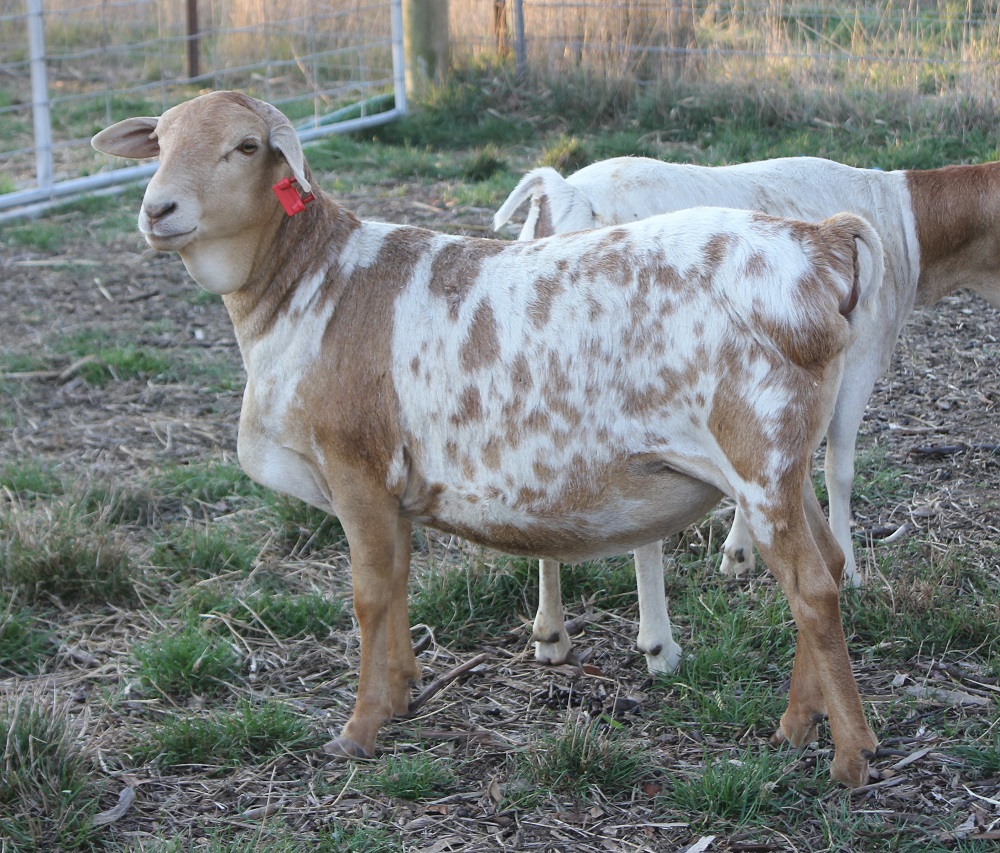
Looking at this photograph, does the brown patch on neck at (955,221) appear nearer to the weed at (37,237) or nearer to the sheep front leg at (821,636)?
the sheep front leg at (821,636)

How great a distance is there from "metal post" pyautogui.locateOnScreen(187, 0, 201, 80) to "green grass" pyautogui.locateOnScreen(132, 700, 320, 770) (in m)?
9.59

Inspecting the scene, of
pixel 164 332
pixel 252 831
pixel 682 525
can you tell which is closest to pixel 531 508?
pixel 682 525

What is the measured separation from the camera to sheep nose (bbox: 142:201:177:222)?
3.29m

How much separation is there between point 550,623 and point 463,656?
0.35 m

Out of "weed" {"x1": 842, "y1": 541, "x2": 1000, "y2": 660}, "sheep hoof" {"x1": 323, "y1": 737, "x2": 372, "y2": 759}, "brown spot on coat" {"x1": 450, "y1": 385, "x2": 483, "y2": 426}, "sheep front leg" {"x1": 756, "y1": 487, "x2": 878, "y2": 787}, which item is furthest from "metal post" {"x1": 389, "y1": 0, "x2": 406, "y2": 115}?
"sheep front leg" {"x1": 756, "y1": 487, "x2": 878, "y2": 787}

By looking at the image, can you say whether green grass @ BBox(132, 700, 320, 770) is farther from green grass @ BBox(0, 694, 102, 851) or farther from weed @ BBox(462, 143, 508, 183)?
weed @ BBox(462, 143, 508, 183)

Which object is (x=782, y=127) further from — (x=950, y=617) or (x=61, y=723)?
(x=61, y=723)

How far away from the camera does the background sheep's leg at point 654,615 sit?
389 centimetres

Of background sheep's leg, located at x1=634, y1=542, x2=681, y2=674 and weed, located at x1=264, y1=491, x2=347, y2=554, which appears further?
weed, located at x1=264, y1=491, x2=347, y2=554

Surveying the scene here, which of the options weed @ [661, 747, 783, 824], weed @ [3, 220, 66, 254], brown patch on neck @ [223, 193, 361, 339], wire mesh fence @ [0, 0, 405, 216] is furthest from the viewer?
wire mesh fence @ [0, 0, 405, 216]

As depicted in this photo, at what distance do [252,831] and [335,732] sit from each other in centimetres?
50

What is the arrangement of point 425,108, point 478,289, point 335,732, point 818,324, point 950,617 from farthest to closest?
point 425,108
point 950,617
point 335,732
point 478,289
point 818,324

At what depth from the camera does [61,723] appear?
11.0ft

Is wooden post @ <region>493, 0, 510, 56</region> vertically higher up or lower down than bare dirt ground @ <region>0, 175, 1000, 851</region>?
higher up
